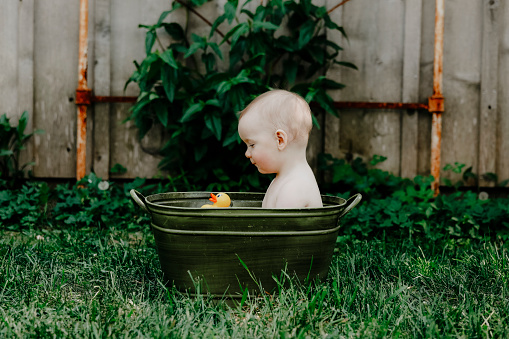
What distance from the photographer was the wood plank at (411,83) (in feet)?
10.6

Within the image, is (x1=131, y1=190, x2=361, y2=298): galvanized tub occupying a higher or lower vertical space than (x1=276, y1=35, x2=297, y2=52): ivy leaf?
lower

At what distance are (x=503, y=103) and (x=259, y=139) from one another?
2.21 m

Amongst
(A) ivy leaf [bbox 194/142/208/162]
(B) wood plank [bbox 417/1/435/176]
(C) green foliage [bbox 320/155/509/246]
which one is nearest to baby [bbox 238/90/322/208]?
(C) green foliage [bbox 320/155/509/246]

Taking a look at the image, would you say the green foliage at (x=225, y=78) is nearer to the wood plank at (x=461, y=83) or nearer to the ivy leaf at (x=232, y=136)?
the ivy leaf at (x=232, y=136)

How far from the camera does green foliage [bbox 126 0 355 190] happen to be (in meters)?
2.91

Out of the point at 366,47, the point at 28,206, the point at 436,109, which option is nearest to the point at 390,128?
the point at 436,109

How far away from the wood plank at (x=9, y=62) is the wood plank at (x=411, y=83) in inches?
101

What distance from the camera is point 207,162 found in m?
3.13

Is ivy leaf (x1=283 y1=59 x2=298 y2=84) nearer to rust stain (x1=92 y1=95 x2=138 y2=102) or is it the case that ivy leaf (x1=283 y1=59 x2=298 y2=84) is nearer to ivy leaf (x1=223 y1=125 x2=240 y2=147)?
ivy leaf (x1=223 y1=125 x2=240 y2=147)

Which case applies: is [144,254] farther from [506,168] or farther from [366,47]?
[506,168]

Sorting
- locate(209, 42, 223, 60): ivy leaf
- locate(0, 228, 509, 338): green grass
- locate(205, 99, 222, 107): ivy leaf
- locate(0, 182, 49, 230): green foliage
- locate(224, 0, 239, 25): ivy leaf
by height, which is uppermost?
locate(224, 0, 239, 25): ivy leaf

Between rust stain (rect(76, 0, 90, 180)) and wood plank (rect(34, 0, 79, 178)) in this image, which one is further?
wood plank (rect(34, 0, 79, 178))

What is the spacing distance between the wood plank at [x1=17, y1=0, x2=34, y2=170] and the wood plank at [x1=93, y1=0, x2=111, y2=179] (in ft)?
1.37

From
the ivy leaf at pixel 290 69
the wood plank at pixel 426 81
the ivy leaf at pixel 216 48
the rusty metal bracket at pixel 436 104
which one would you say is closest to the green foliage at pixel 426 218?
the wood plank at pixel 426 81
